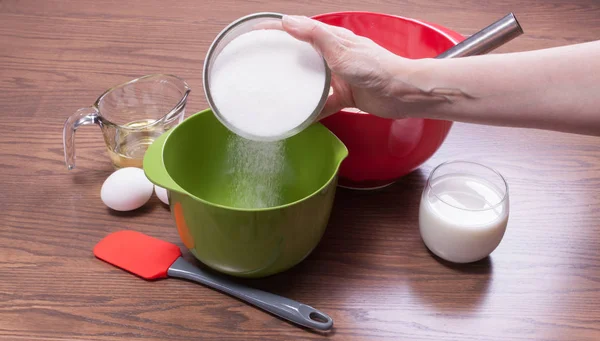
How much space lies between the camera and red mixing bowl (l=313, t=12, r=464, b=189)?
2.82 ft

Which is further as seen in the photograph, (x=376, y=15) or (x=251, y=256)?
(x=376, y=15)

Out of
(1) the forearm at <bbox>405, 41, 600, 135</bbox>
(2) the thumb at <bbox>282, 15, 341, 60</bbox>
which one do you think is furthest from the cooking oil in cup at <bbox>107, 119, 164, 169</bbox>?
(1) the forearm at <bbox>405, 41, 600, 135</bbox>

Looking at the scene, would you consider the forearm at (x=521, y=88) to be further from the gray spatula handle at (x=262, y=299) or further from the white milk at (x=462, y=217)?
the gray spatula handle at (x=262, y=299)

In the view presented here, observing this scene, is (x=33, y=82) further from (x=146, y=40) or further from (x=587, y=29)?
(x=587, y=29)

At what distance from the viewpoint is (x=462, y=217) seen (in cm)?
81

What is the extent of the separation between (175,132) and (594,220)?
657 millimetres

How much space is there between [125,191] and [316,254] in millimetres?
308

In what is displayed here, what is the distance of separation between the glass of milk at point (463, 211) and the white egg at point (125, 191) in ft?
1.39

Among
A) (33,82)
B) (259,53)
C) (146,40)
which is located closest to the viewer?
(259,53)

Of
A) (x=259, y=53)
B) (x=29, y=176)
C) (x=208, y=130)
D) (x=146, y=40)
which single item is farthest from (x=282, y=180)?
(x=146, y=40)

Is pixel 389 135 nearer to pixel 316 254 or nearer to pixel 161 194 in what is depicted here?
pixel 316 254

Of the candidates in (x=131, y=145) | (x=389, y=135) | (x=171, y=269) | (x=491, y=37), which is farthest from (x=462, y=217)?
(x=131, y=145)

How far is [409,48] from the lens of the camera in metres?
1.05

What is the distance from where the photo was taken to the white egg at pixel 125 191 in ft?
2.99
